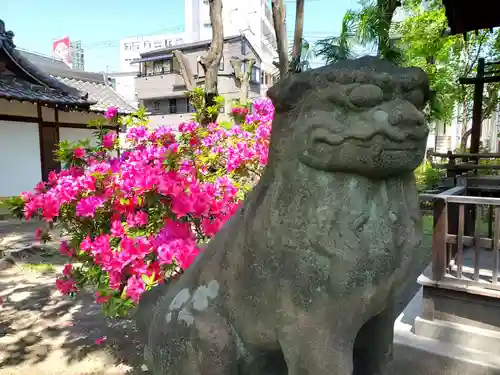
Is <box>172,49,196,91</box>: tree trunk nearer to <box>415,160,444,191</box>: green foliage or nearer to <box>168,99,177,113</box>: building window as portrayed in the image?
<box>415,160,444,191</box>: green foliage

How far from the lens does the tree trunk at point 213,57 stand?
5.13m

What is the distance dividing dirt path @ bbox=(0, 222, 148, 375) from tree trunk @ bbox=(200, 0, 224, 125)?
2.91 meters

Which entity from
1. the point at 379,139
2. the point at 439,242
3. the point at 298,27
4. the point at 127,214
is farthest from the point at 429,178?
the point at 379,139

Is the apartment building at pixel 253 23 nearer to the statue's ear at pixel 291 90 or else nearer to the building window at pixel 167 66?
the building window at pixel 167 66

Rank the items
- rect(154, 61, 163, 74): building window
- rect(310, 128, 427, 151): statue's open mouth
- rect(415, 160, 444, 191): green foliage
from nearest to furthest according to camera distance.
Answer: rect(310, 128, 427, 151): statue's open mouth
rect(415, 160, 444, 191): green foliage
rect(154, 61, 163, 74): building window

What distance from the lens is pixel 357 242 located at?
1.09m

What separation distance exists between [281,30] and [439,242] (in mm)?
3425

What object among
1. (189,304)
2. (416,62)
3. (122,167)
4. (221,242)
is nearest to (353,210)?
(221,242)

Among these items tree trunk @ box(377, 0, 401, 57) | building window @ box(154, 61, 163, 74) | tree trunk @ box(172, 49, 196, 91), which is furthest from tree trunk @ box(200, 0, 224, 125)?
building window @ box(154, 61, 163, 74)

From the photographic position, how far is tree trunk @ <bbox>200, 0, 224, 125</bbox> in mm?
5129

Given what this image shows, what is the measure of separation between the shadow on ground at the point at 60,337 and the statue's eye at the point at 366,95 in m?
3.21

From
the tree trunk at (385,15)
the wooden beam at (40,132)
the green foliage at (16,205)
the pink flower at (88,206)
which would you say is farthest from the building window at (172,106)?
the pink flower at (88,206)

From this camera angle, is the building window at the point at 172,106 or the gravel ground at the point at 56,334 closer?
the gravel ground at the point at 56,334

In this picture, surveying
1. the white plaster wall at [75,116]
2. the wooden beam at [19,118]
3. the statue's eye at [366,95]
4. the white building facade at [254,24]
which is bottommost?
the statue's eye at [366,95]
